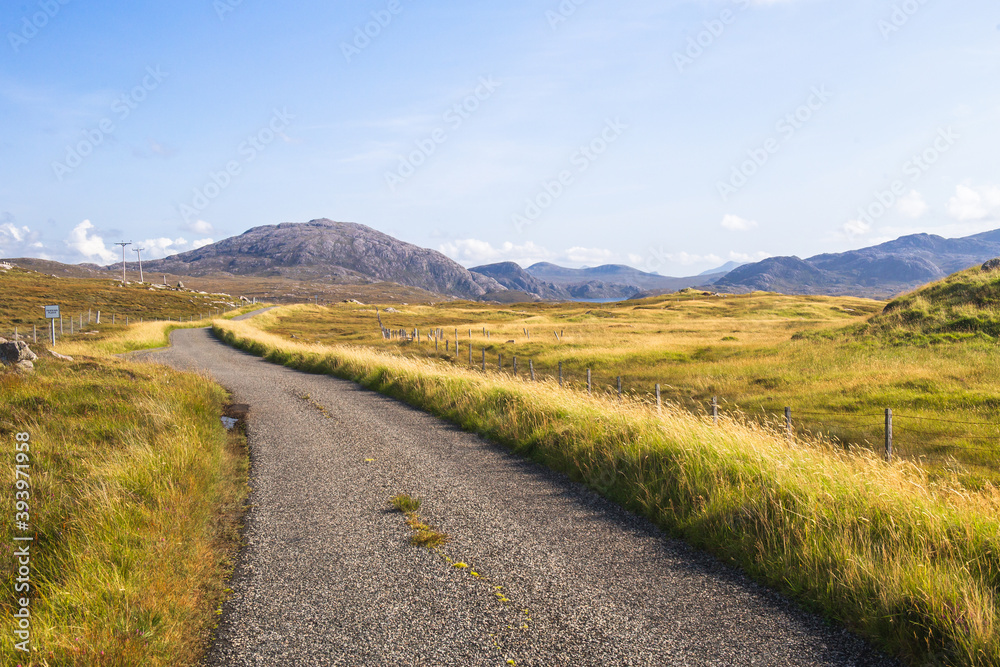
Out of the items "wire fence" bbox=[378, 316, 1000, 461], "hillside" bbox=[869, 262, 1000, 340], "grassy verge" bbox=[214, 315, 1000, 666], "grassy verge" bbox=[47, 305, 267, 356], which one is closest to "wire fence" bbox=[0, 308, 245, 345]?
"grassy verge" bbox=[47, 305, 267, 356]

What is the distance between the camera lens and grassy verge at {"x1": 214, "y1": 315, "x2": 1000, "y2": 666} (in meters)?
4.36

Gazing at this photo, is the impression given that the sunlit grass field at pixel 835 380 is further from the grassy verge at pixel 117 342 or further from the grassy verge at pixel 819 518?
the grassy verge at pixel 117 342

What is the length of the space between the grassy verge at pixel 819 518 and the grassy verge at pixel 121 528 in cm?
530

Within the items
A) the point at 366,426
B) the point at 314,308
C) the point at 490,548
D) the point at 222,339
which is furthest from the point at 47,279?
the point at 490,548

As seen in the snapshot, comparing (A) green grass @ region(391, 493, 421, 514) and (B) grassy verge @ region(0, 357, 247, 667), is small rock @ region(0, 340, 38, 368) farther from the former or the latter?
(A) green grass @ region(391, 493, 421, 514)

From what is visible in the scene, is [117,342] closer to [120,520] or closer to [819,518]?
[120,520]

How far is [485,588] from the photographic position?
534 centimetres

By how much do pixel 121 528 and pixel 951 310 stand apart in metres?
33.2

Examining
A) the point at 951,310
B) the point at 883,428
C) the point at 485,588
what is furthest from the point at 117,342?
the point at 951,310

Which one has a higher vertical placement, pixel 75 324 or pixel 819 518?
pixel 75 324

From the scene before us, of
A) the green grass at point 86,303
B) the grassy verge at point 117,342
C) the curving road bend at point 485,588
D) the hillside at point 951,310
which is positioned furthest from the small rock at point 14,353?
the green grass at point 86,303

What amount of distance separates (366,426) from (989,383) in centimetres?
1858

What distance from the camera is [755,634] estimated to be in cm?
457

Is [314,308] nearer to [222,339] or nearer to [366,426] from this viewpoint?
[222,339]
